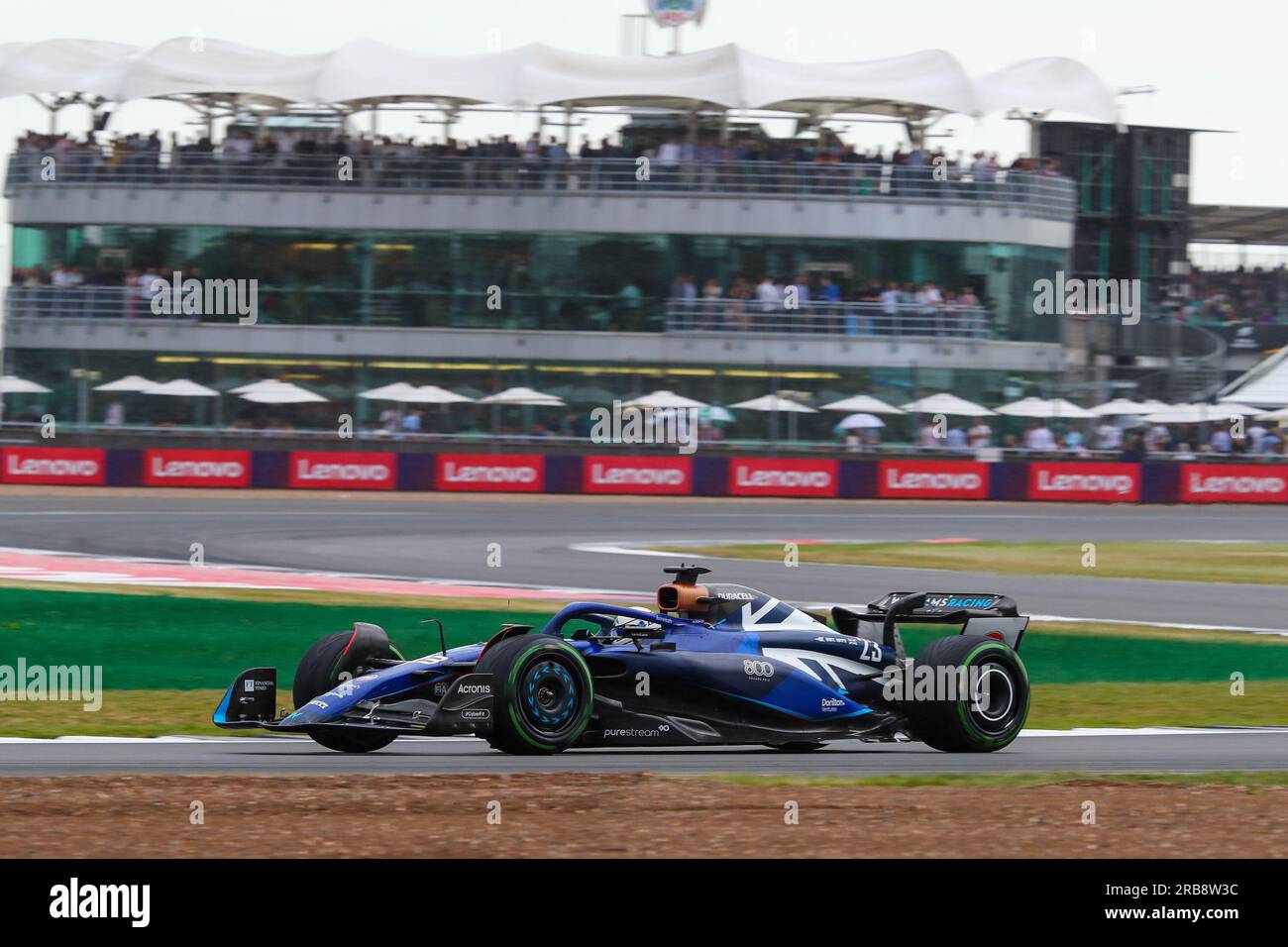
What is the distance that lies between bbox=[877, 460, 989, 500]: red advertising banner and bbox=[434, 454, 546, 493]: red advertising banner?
7279mm

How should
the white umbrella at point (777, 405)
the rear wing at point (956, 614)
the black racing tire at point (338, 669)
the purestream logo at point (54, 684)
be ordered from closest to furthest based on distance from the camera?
1. the black racing tire at point (338, 669)
2. the rear wing at point (956, 614)
3. the purestream logo at point (54, 684)
4. the white umbrella at point (777, 405)

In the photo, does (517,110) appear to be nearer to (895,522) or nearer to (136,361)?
(136,361)

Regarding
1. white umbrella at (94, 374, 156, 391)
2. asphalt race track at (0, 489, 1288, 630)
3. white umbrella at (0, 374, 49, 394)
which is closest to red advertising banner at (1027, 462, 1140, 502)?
asphalt race track at (0, 489, 1288, 630)

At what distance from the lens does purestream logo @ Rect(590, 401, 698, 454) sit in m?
39.1

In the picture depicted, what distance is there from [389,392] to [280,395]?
245cm

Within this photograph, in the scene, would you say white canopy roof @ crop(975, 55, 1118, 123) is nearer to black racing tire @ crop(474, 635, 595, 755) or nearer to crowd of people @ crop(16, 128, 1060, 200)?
crowd of people @ crop(16, 128, 1060, 200)

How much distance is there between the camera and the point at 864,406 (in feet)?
136

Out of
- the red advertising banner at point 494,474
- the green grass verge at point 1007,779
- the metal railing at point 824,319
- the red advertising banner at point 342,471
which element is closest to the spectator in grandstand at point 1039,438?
the metal railing at point 824,319

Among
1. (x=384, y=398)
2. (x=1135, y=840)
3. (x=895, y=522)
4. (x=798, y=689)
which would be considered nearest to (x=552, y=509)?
(x=895, y=522)

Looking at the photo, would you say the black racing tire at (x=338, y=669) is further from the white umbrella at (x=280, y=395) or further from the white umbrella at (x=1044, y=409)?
the white umbrella at (x=1044, y=409)

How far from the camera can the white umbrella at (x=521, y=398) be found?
135 ft

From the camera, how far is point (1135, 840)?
8469mm

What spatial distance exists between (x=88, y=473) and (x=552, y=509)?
964cm

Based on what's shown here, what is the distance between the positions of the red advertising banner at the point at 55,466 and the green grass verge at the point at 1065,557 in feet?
47.6
